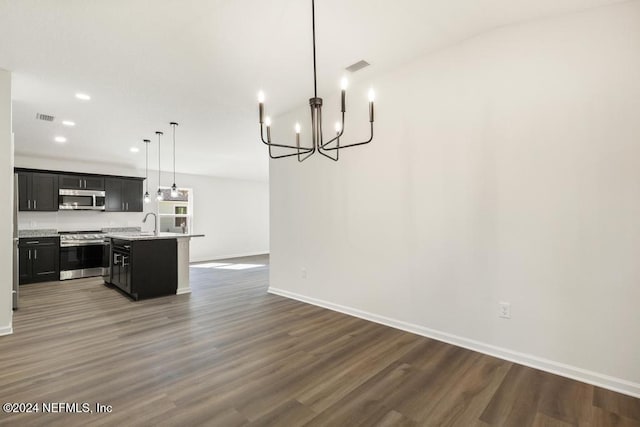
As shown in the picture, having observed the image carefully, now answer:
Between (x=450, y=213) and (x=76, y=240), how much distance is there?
7.15m

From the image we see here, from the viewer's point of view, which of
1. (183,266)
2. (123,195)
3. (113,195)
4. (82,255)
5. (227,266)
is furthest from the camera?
(227,266)

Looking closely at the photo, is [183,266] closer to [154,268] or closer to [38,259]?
[154,268]

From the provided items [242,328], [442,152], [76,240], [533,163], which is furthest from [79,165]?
[533,163]

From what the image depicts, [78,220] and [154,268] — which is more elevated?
[78,220]

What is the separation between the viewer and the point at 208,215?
29.7ft

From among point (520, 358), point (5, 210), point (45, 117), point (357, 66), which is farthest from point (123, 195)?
point (520, 358)

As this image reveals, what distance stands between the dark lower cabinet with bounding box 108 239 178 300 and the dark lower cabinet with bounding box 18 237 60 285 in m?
2.17

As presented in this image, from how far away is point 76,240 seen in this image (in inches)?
248

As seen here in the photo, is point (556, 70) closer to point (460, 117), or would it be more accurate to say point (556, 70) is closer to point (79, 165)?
point (460, 117)

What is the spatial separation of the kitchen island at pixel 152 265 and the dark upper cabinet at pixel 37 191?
2.51 metres

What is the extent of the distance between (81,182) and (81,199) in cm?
37

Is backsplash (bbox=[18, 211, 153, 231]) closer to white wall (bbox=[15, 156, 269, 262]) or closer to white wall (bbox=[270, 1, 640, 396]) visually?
white wall (bbox=[15, 156, 269, 262])

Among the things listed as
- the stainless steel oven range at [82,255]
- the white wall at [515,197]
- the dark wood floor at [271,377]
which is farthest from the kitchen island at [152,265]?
the white wall at [515,197]

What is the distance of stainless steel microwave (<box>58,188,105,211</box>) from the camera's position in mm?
6441
